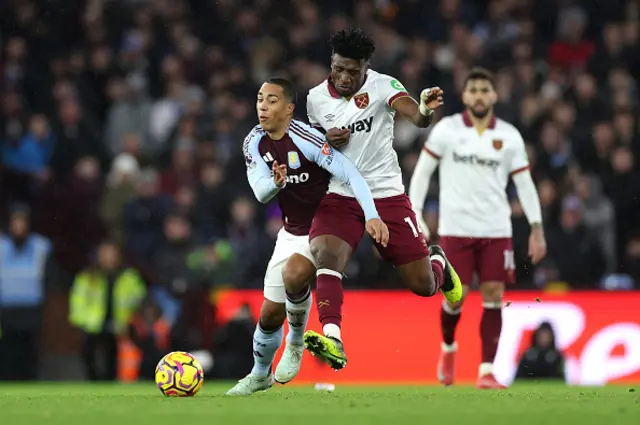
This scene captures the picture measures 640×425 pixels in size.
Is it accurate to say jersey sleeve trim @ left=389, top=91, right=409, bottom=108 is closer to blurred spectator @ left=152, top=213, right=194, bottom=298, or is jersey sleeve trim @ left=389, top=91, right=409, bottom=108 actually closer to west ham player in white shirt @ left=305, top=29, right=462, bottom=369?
west ham player in white shirt @ left=305, top=29, right=462, bottom=369

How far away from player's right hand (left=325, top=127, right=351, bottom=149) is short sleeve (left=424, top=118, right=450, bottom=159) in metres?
2.23

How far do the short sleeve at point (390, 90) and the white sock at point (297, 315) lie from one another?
4.52ft

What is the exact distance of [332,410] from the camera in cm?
707

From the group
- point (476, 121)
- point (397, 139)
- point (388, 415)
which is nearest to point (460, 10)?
point (397, 139)

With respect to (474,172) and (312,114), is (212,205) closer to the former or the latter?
(474,172)

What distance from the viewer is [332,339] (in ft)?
26.2

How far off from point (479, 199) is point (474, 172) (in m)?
0.24

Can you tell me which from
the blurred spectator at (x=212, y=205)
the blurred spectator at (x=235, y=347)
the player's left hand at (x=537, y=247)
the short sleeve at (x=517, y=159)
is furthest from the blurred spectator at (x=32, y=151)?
the player's left hand at (x=537, y=247)

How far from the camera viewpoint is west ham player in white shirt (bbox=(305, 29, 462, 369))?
336 inches

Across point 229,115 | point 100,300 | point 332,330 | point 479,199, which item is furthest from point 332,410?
point 229,115

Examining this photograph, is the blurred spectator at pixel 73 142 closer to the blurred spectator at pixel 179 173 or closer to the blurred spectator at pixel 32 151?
the blurred spectator at pixel 32 151

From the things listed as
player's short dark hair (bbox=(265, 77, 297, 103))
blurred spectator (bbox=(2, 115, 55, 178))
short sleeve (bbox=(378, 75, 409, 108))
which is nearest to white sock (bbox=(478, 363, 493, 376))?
short sleeve (bbox=(378, 75, 409, 108))

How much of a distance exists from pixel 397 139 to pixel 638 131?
2.99m

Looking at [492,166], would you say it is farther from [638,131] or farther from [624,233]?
[638,131]
